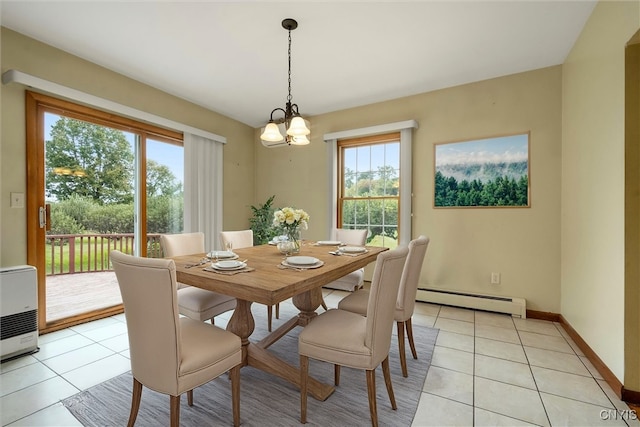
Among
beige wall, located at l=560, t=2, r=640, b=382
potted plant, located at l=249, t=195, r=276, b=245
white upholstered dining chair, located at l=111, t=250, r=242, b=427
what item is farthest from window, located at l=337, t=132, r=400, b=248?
white upholstered dining chair, located at l=111, t=250, r=242, b=427

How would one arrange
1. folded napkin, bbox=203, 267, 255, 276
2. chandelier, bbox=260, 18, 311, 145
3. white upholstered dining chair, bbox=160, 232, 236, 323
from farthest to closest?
chandelier, bbox=260, 18, 311, 145 < white upholstered dining chair, bbox=160, 232, 236, 323 < folded napkin, bbox=203, 267, 255, 276

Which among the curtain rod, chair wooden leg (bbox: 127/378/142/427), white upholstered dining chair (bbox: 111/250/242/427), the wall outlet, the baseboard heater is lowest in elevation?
the baseboard heater

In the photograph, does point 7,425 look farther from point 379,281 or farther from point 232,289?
point 379,281

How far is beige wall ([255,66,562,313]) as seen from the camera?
2.90 metres

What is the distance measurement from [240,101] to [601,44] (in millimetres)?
3632

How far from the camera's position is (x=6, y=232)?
230cm

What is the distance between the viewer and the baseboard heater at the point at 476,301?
298 centimetres

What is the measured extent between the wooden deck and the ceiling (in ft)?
7.99

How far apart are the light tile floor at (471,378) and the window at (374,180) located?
4.91ft

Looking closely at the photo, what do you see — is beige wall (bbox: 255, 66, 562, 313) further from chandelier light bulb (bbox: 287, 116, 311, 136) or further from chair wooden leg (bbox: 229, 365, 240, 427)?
chair wooden leg (bbox: 229, 365, 240, 427)

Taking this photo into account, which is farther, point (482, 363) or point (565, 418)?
point (482, 363)

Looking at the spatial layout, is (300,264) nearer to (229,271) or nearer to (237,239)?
(229,271)

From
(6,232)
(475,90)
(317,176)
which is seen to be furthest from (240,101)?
(475,90)

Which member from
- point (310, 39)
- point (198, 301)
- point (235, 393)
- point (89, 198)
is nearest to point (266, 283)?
point (235, 393)
